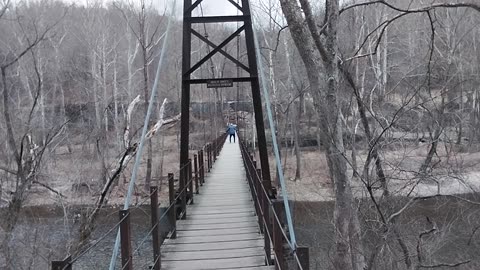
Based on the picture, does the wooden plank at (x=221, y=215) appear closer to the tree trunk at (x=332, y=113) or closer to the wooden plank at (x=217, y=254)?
the tree trunk at (x=332, y=113)

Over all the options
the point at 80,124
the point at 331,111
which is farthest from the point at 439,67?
the point at 80,124

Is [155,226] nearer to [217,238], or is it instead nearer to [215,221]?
[217,238]

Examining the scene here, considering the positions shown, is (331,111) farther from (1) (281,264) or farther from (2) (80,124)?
(2) (80,124)

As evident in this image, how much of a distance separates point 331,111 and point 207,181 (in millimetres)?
5005

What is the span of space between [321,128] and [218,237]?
6.05ft

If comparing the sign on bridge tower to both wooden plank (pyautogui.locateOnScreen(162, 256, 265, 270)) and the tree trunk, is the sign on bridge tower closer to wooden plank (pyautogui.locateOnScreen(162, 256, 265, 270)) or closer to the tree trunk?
the tree trunk

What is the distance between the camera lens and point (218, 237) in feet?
17.3

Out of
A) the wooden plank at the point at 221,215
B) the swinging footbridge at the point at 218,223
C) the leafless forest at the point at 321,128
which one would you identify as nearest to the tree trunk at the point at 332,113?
the leafless forest at the point at 321,128

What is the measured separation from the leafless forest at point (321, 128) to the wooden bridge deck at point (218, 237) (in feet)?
4.00

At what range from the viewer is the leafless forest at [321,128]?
6.01 m

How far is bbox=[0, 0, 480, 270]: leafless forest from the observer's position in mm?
A: 6014

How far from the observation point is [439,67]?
658 inches

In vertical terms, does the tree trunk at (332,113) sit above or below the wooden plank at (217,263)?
above

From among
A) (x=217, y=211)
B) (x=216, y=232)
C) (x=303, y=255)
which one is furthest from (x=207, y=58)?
(x=303, y=255)
